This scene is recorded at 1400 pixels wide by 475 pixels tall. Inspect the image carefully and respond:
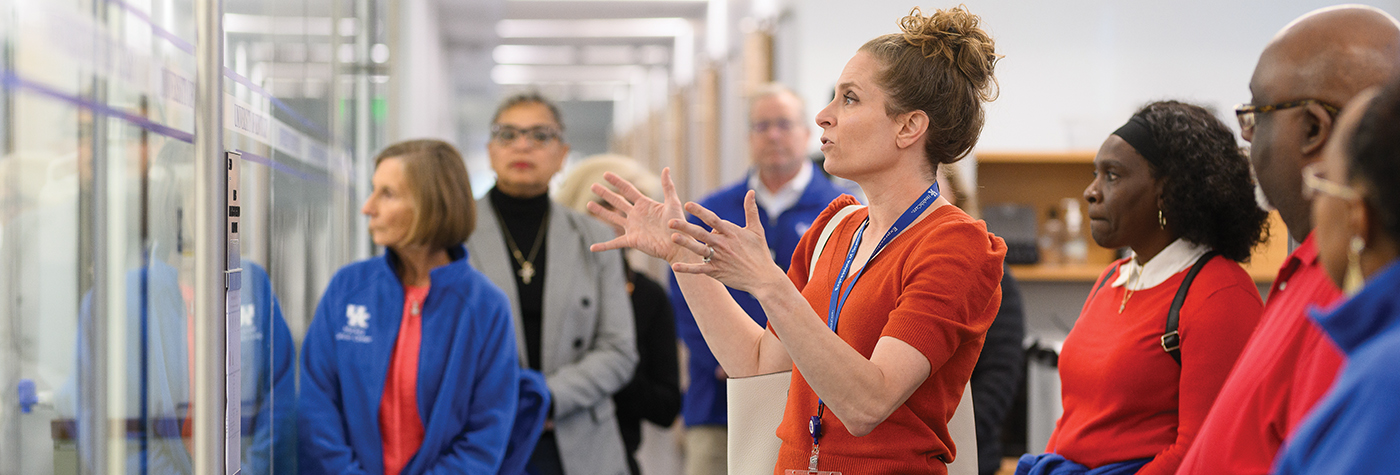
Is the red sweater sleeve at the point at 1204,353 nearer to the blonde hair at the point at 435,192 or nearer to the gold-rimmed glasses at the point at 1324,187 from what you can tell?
the gold-rimmed glasses at the point at 1324,187

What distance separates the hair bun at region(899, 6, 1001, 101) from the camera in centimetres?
139

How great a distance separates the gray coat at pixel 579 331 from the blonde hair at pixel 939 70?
4.07 feet

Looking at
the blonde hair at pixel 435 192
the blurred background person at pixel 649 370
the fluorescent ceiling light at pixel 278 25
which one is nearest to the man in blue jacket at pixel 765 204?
the blurred background person at pixel 649 370

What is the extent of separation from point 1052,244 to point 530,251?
9.99 ft

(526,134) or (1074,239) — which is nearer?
(526,134)

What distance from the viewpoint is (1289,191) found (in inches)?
50.2

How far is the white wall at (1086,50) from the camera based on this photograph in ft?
16.4

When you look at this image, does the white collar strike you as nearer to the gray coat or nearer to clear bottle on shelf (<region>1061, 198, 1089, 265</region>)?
the gray coat

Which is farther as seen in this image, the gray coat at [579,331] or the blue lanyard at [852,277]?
the gray coat at [579,331]

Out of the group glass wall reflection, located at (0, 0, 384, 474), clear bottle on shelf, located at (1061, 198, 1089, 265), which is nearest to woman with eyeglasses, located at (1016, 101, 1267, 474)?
glass wall reflection, located at (0, 0, 384, 474)

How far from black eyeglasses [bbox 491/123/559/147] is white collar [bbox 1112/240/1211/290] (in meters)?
1.65

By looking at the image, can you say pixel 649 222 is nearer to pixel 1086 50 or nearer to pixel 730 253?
pixel 730 253

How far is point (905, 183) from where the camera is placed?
4.64 ft

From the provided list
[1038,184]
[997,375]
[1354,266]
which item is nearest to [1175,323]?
[1354,266]
